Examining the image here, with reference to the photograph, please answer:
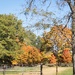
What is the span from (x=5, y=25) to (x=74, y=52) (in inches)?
2643

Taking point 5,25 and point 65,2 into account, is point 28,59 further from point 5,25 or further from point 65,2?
point 65,2

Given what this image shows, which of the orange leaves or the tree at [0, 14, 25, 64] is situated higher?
the tree at [0, 14, 25, 64]

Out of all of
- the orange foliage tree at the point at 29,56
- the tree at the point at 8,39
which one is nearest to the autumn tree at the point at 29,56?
the orange foliage tree at the point at 29,56

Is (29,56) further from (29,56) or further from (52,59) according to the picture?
(52,59)

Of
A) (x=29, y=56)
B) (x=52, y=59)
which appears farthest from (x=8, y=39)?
(x=52, y=59)

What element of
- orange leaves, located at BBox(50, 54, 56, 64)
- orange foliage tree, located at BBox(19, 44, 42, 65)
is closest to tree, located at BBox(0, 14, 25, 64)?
orange foliage tree, located at BBox(19, 44, 42, 65)

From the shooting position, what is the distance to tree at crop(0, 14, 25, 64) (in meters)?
76.5

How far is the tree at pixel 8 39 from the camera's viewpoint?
251 feet

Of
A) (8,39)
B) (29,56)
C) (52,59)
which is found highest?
(8,39)

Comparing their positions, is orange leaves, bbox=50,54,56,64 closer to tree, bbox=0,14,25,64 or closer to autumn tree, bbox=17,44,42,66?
autumn tree, bbox=17,44,42,66

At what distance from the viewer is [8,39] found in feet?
252

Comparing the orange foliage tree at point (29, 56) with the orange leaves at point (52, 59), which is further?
the orange leaves at point (52, 59)

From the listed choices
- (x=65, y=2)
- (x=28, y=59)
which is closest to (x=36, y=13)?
(x=65, y=2)

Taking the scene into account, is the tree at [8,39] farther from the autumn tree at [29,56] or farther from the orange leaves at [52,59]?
the orange leaves at [52,59]
